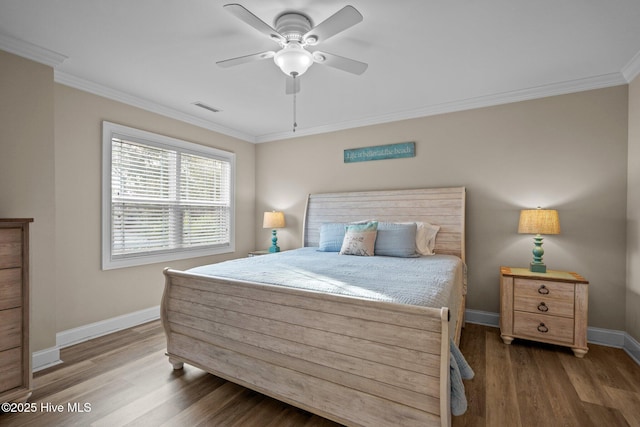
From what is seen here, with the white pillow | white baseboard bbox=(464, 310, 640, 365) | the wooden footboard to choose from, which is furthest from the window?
white baseboard bbox=(464, 310, 640, 365)

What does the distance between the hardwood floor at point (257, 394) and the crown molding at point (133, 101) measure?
2.43 metres

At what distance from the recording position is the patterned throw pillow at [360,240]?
3100 millimetres

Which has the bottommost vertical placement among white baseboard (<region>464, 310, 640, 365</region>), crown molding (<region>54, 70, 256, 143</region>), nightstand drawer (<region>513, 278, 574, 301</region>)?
white baseboard (<region>464, 310, 640, 365</region>)

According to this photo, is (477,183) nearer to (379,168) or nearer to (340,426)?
(379,168)

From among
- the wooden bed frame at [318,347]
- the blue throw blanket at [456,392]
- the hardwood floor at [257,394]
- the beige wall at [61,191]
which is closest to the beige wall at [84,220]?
the beige wall at [61,191]

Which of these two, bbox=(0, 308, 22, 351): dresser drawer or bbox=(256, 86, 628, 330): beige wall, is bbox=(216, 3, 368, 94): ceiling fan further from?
bbox=(0, 308, 22, 351): dresser drawer

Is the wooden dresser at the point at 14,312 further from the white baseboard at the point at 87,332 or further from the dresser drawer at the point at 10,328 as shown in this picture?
the white baseboard at the point at 87,332

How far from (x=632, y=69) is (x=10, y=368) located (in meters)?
5.08

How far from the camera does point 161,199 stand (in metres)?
3.55

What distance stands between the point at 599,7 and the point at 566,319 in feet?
7.65

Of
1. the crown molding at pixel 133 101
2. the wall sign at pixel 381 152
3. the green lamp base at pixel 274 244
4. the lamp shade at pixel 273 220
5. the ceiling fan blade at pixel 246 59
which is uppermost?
the crown molding at pixel 133 101

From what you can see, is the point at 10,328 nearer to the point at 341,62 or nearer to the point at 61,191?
the point at 61,191

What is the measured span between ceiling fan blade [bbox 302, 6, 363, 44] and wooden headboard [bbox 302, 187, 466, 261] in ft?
7.33

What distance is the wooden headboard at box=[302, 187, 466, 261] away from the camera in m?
3.31
